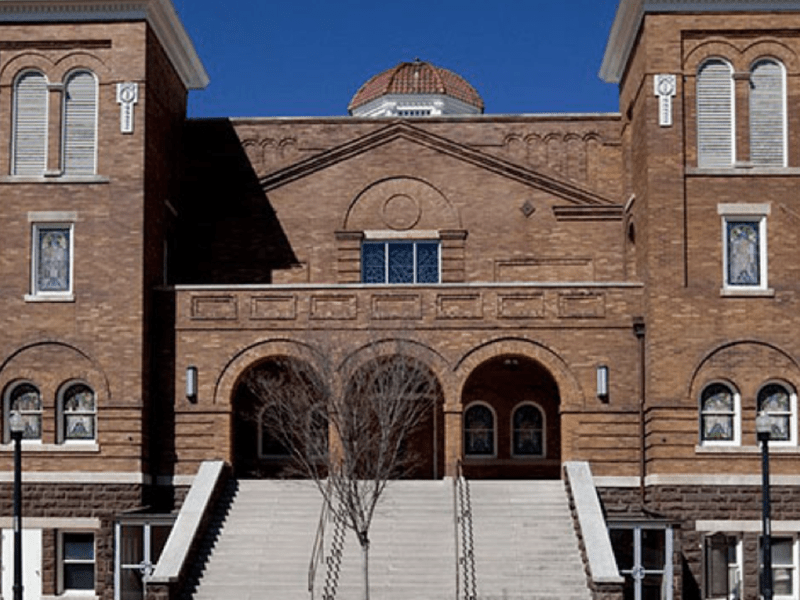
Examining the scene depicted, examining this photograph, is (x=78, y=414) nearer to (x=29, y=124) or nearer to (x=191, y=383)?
(x=191, y=383)

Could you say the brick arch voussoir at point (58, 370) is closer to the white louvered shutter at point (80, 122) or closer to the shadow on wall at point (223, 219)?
the white louvered shutter at point (80, 122)

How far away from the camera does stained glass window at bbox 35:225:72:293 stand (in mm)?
33781

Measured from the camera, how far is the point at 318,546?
100 ft

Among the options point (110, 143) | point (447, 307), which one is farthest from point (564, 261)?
point (110, 143)

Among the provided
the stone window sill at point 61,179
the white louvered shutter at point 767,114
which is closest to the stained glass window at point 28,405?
the stone window sill at point 61,179

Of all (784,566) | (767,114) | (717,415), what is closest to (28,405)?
(717,415)

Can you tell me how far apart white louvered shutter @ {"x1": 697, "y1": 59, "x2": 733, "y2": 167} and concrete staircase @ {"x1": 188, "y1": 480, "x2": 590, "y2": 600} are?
24.0 ft

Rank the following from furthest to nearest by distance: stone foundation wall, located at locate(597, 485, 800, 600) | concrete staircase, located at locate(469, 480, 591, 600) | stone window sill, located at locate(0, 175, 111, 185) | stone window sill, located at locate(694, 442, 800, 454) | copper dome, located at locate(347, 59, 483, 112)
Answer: copper dome, located at locate(347, 59, 483, 112) < stone window sill, located at locate(0, 175, 111, 185) < stone window sill, located at locate(694, 442, 800, 454) < stone foundation wall, located at locate(597, 485, 800, 600) < concrete staircase, located at locate(469, 480, 591, 600)

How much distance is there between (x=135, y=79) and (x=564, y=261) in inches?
412

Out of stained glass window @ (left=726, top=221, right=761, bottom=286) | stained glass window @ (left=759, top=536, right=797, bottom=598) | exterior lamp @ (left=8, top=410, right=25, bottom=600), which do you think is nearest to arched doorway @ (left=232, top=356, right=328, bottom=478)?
exterior lamp @ (left=8, top=410, right=25, bottom=600)

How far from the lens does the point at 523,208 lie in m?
37.8

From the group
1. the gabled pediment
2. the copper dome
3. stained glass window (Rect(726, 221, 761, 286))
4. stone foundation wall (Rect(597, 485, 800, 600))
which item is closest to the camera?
stone foundation wall (Rect(597, 485, 800, 600))

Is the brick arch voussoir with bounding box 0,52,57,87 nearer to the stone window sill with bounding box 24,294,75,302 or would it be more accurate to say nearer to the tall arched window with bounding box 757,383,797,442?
the stone window sill with bounding box 24,294,75,302

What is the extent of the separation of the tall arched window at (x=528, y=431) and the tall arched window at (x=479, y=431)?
52 cm
